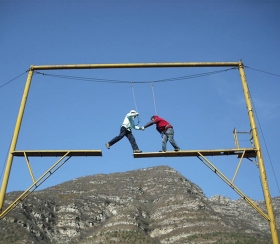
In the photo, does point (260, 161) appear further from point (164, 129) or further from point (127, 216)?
point (127, 216)

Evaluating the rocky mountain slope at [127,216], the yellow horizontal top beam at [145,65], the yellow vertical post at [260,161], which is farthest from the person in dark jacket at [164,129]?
the rocky mountain slope at [127,216]

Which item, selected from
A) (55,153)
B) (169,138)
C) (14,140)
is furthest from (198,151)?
(14,140)

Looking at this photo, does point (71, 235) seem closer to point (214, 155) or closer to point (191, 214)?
point (191, 214)

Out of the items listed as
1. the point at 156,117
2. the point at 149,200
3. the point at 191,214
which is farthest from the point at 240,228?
the point at 156,117

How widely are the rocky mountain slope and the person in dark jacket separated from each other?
68021 mm

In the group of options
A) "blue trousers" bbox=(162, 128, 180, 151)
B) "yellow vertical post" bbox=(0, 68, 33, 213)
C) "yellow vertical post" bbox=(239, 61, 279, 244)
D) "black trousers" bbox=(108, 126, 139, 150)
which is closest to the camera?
"yellow vertical post" bbox=(239, 61, 279, 244)

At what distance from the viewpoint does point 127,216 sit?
99.0 metres

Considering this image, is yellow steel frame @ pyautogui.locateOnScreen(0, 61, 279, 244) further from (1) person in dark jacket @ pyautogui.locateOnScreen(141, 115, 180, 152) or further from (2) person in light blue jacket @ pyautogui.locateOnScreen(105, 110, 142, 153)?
(2) person in light blue jacket @ pyautogui.locateOnScreen(105, 110, 142, 153)

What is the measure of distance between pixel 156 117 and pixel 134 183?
12155cm

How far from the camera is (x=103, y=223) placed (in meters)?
105

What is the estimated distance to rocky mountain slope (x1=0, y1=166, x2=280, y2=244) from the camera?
8612 cm

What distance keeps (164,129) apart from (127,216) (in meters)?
88.8

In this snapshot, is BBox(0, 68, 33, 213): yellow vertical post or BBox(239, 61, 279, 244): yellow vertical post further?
BBox(0, 68, 33, 213): yellow vertical post

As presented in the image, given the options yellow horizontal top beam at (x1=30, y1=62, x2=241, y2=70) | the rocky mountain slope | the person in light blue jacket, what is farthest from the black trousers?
the rocky mountain slope
